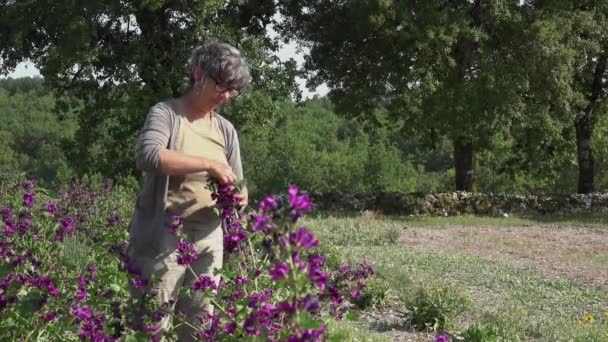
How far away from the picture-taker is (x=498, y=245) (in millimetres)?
14562

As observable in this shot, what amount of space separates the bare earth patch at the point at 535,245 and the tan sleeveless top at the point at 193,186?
26.4 ft

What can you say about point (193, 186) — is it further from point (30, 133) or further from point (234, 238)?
point (30, 133)

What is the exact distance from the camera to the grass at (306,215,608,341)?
20.2 ft

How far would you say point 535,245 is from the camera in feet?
48.5

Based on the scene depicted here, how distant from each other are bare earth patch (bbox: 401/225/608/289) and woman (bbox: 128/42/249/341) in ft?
26.2

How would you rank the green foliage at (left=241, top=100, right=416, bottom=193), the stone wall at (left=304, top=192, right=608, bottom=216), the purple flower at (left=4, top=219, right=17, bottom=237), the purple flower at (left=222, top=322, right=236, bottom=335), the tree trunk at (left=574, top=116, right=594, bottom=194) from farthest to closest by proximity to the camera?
1. the green foliage at (left=241, top=100, right=416, bottom=193)
2. the tree trunk at (left=574, top=116, right=594, bottom=194)
3. the stone wall at (left=304, top=192, right=608, bottom=216)
4. the purple flower at (left=4, top=219, right=17, bottom=237)
5. the purple flower at (left=222, top=322, right=236, bottom=335)

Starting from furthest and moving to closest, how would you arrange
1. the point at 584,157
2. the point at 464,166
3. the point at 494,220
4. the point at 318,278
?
the point at 584,157 < the point at 464,166 < the point at 494,220 < the point at 318,278

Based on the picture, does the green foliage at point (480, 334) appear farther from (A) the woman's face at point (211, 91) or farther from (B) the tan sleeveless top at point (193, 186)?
(A) the woman's face at point (211, 91)

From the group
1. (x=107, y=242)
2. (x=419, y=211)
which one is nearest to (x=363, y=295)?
(x=107, y=242)

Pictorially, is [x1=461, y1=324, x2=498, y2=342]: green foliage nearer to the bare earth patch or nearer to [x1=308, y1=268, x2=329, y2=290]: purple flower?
[x1=308, y1=268, x2=329, y2=290]: purple flower

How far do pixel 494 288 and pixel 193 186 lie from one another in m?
6.41

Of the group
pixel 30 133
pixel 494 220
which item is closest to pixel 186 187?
pixel 494 220

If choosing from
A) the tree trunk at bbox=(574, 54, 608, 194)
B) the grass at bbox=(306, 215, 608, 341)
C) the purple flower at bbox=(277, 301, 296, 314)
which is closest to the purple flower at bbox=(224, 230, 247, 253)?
the purple flower at bbox=(277, 301, 296, 314)

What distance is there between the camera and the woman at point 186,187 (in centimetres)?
308
